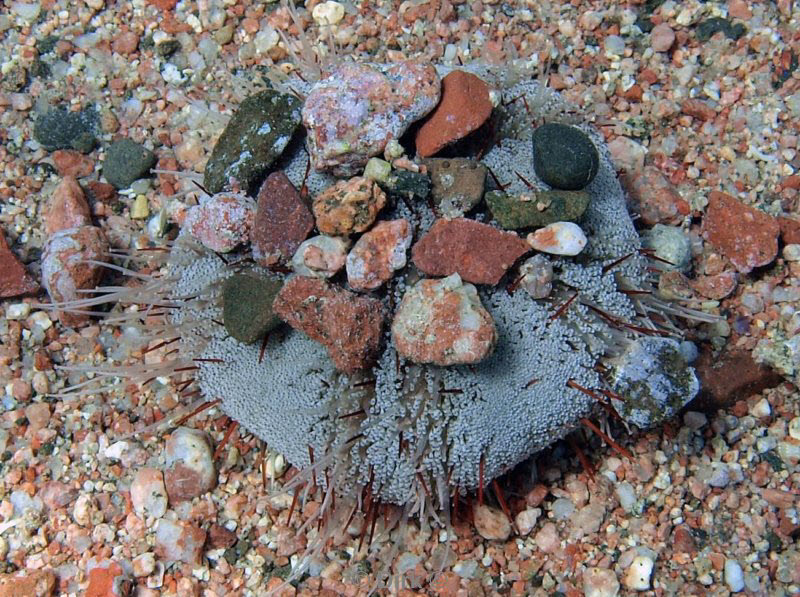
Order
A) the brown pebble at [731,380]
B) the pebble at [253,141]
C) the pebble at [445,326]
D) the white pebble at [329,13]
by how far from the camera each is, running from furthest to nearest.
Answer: the white pebble at [329,13]
the brown pebble at [731,380]
the pebble at [253,141]
the pebble at [445,326]

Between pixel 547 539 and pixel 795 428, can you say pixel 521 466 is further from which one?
pixel 795 428

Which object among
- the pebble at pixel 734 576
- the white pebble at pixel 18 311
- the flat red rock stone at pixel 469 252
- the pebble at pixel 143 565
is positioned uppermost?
the flat red rock stone at pixel 469 252

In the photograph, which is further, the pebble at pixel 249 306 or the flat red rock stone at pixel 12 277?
the flat red rock stone at pixel 12 277

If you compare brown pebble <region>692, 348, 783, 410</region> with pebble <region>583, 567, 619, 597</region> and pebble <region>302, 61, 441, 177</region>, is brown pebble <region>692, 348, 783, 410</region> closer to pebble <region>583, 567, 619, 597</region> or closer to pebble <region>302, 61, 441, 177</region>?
pebble <region>583, 567, 619, 597</region>

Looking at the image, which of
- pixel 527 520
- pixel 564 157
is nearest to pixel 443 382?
pixel 564 157

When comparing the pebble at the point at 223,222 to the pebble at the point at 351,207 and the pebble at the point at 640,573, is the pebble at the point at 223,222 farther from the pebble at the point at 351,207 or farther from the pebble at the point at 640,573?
the pebble at the point at 640,573

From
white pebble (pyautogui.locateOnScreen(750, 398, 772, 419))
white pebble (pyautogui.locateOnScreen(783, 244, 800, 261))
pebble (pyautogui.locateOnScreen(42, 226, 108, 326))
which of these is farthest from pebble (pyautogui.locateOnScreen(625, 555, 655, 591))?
pebble (pyautogui.locateOnScreen(42, 226, 108, 326))

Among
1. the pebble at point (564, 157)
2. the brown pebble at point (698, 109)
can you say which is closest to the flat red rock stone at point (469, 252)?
the pebble at point (564, 157)
